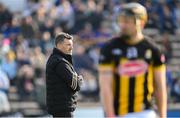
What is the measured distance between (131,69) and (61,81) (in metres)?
2.38

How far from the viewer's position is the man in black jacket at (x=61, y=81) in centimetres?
941

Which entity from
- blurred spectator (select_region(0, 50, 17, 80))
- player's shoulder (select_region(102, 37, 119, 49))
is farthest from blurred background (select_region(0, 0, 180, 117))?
player's shoulder (select_region(102, 37, 119, 49))

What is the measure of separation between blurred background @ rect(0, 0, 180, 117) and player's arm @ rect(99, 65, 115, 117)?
9.60 metres

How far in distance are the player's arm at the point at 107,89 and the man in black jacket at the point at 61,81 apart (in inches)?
90.3

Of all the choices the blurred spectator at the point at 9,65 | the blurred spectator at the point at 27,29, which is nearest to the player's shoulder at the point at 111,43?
the blurred spectator at the point at 9,65

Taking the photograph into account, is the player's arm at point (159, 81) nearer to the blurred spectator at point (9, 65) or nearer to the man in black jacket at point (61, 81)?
the man in black jacket at point (61, 81)

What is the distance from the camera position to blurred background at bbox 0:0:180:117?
17500 millimetres

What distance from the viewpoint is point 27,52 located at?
722 inches

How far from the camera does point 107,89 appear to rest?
279 inches

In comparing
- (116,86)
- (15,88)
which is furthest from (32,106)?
(116,86)

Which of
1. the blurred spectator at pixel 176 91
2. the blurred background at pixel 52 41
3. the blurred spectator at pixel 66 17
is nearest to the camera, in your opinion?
the blurred background at pixel 52 41

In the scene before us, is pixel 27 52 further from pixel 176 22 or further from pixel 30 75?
pixel 176 22

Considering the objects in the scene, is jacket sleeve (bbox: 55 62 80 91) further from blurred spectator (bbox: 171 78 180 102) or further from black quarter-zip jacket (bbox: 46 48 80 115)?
blurred spectator (bbox: 171 78 180 102)

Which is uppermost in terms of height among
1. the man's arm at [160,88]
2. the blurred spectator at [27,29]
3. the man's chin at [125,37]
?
the blurred spectator at [27,29]
